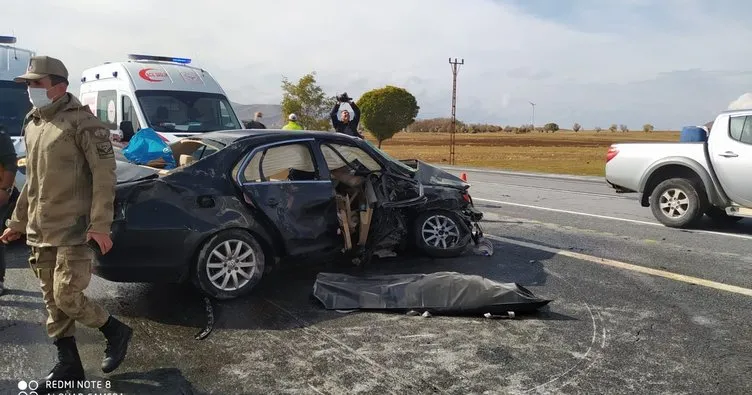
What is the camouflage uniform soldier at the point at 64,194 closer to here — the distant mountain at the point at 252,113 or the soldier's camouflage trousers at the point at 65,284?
the soldier's camouflage trousers at the point at 65,284

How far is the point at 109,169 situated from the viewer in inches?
140

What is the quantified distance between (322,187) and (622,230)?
5.45m

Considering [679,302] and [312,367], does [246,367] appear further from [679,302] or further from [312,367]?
[679,302]

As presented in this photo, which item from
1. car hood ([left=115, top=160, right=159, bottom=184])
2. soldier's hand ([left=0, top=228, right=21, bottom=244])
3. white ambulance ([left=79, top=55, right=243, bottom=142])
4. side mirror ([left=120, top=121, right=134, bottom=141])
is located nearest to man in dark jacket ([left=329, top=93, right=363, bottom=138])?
white ambulance ([left=79, top=55, right=243, bottom=142])

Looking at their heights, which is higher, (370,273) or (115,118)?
(115,118)

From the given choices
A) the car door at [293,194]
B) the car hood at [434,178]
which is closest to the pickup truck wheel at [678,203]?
the car hood at [434,178]

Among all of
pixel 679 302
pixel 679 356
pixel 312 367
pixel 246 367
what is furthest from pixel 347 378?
pixel 679 302

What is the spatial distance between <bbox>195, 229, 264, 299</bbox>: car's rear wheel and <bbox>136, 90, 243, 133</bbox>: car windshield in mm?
5373

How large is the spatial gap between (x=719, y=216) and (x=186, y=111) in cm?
923

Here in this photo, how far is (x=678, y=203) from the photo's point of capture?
30.9 feet

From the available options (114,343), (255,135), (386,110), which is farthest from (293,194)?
(386,110)

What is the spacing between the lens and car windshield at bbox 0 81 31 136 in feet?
29.7

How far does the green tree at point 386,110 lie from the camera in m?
47.2

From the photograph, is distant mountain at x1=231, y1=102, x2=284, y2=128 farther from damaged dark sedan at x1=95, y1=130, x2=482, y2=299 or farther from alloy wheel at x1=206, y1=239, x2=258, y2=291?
alloy wheel at x1=206, y1=239, x2=258, y2=291
